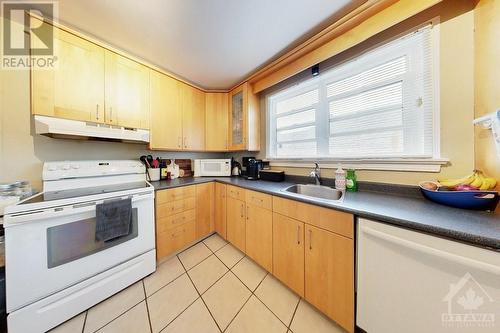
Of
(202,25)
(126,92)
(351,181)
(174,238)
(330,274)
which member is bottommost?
(174,238)

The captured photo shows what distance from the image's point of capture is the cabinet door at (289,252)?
128 cm

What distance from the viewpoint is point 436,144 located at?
1.15 m

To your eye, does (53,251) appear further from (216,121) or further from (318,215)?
(216,121)

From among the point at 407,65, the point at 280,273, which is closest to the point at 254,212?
the point at 280,273

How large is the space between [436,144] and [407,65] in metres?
0.69

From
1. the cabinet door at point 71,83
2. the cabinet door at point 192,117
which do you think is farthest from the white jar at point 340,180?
the cabinet door at point 71,83

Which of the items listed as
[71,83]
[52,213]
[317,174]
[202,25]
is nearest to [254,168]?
[317,174]

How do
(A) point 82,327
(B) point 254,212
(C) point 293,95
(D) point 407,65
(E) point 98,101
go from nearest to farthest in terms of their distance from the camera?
(A) point 82,327 < (D) point 407,65 < (E) point 98,101 < (B) point 254,212 < (C) point 293,95

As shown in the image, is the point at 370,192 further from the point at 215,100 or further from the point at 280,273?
the point at 215,100

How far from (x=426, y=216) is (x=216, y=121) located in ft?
8.45

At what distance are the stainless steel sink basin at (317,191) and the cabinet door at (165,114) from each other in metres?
1.72

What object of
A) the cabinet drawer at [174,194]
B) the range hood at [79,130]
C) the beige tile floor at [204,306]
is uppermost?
the range hood at [79,130]

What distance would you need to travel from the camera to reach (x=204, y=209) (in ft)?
7.27

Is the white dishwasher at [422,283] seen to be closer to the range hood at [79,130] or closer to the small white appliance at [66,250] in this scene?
the small white appliance at [66,250]
